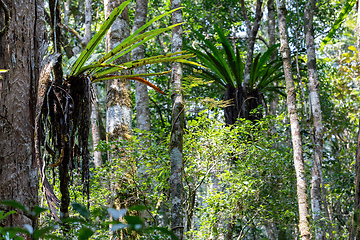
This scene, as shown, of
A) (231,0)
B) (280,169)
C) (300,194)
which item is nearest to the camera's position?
(300,194)

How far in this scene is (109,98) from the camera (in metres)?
3.49

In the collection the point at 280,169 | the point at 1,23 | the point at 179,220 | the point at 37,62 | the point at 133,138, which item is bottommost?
the point at 179,220

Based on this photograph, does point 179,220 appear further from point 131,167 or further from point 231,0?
point 231,0

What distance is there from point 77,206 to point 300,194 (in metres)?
3.55

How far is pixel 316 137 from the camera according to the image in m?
5.12

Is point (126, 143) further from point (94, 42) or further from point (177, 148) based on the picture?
point (94, 42)

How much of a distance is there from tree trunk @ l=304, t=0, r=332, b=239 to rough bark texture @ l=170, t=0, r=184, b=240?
7.44 ft

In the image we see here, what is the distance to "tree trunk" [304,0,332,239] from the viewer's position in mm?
4668

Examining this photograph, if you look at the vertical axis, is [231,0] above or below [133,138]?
above

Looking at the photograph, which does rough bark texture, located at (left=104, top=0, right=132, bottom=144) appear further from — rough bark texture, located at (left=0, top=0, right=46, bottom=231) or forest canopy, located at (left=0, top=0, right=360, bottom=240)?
rough bark texture, located at (left=0, top=0, right=46, bottom=231)

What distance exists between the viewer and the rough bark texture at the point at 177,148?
9.97ft

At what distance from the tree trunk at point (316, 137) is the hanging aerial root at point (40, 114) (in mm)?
3702

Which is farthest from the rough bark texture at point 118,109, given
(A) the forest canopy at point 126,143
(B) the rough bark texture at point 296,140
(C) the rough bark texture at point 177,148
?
(B) the rough bark texture at point 296,140

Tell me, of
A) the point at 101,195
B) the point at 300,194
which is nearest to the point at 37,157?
the point at 101,195
